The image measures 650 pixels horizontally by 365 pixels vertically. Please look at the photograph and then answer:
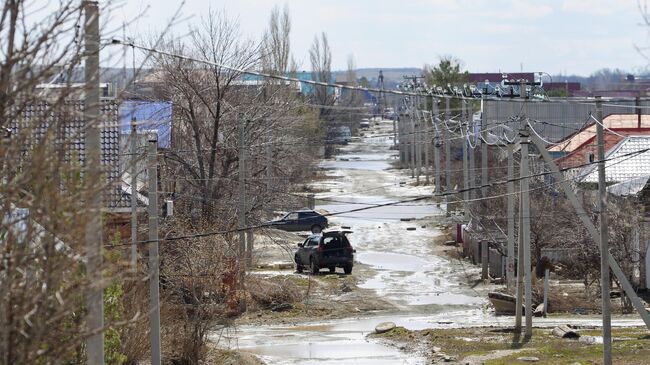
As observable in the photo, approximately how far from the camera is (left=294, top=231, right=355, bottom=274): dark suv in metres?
39.4

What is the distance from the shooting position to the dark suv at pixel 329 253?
129ft

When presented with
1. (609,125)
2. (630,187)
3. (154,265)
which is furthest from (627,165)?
(154,265)

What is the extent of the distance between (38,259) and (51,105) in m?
1.00

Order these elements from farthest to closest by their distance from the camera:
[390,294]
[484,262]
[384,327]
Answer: [484,262] < [390,294] < [384,327]

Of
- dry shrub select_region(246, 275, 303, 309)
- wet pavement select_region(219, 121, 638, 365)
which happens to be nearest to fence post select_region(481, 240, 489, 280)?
wet pavement select_region(219, 121, 638, 365)

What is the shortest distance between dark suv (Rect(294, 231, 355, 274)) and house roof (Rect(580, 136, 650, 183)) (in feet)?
26.9

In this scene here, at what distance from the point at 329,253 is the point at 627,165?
10637mm

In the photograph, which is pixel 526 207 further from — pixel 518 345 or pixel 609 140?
pixel 609 140

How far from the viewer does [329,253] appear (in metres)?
39.7

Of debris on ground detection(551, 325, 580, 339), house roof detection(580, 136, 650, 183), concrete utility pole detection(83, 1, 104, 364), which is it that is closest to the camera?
concrete utility pole detection(83, 1, 104, 364)

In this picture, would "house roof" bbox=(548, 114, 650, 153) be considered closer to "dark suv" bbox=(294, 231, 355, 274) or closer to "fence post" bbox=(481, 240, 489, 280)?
"fence post" bbox=(481, 240, 489, 280)

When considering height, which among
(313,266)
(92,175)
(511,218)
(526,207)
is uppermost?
(92,175)

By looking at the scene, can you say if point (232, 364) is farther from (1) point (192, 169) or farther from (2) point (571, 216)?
(2) point (571, 216)

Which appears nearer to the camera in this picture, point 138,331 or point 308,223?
point 138,331
